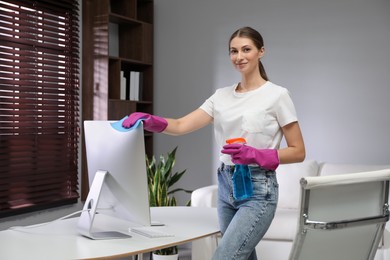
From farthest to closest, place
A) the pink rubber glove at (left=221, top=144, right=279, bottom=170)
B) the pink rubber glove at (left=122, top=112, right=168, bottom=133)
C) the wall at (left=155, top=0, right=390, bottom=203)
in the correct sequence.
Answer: the wall at (left=155, top=0, right=390, bottom=203), the pink rubber glove at (left=122, top=112, right=168, bottom=133), the pink rubber glove at (left=221, top=144, right=279, bottom=170)

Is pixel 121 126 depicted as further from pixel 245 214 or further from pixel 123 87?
pixel 123 87

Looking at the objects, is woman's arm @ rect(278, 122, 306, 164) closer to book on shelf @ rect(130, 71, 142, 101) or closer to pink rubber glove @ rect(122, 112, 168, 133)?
pink rubber glove @ rect(122, 112, 168, 133)

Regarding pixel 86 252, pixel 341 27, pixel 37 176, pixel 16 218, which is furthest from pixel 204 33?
pixel 86 252

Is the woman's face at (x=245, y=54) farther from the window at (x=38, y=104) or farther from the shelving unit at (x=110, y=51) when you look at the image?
the shelving unit at (x=110, y=51)

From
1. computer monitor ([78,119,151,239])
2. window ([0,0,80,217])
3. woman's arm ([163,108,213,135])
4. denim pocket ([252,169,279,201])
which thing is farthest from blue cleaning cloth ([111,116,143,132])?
window ([0,0,80,217])

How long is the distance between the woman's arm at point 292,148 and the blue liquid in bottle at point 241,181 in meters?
0.13

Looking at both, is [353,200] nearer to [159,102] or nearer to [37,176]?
[37,176]

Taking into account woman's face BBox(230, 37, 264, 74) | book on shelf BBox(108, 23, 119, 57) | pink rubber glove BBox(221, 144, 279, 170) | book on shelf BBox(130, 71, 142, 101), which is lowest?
pink rubber glove BBox(221, 144, 279, 170)

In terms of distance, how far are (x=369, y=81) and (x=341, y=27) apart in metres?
0.47

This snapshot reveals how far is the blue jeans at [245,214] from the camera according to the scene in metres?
1.89

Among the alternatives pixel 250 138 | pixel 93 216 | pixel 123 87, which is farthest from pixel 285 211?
pixel 93 216

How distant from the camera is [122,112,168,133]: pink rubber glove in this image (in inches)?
78.5

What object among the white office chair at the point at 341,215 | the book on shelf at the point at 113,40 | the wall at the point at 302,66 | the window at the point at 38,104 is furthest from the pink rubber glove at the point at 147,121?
the book on shelf at the point at 113,40

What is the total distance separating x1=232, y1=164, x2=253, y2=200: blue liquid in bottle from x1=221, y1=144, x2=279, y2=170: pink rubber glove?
0.13ft
